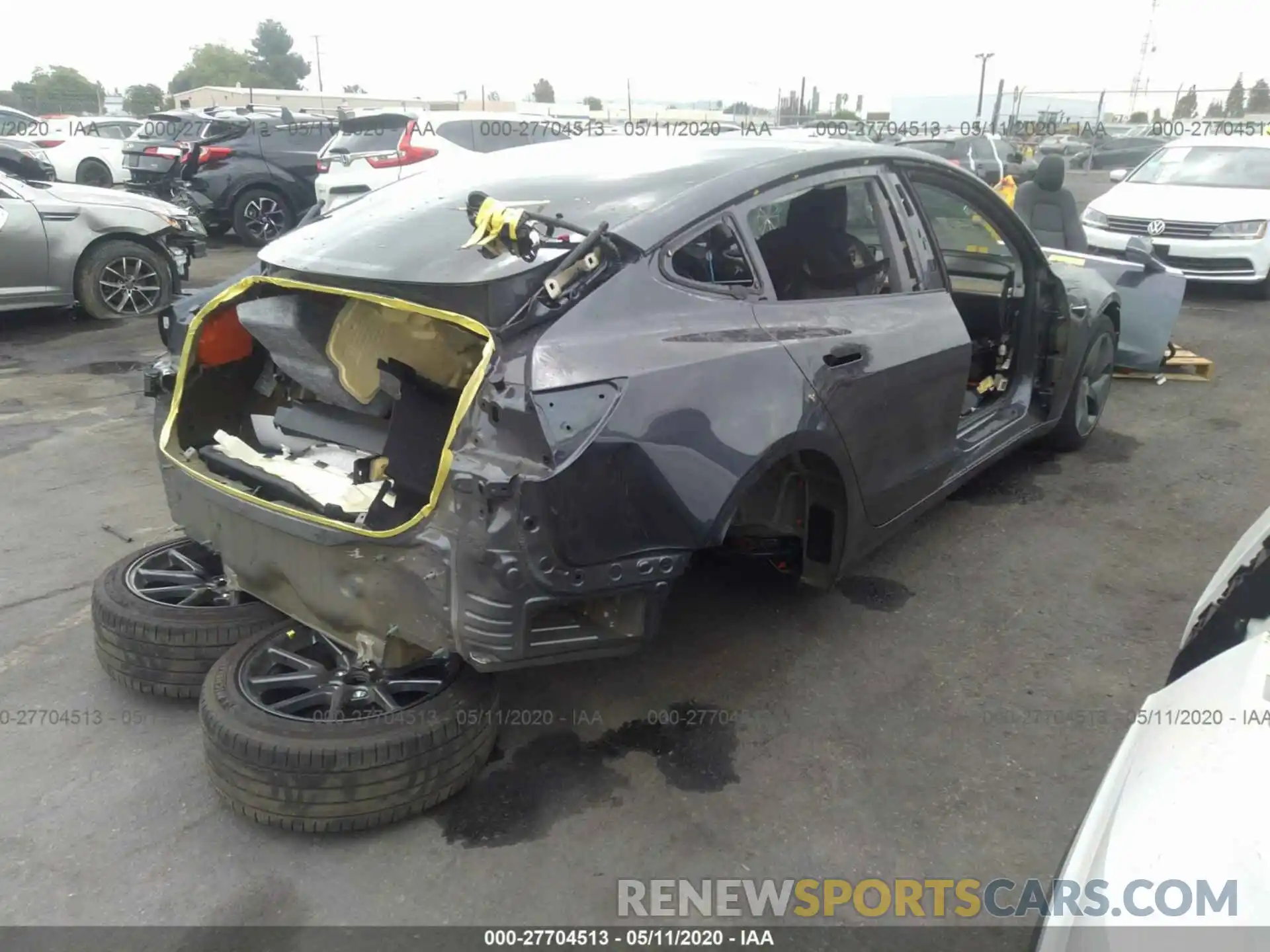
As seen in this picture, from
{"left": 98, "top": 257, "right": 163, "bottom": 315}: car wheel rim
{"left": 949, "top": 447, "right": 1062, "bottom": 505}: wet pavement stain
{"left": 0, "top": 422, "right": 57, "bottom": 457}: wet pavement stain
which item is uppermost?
{"left": 98, "top": 257, "right": 163, "bottom": 315}: car wheel rim

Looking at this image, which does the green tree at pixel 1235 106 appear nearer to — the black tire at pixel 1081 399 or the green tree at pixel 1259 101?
the green tree at pixel 1259 101

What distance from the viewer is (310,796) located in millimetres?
2410

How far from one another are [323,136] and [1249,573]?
13.6 metres

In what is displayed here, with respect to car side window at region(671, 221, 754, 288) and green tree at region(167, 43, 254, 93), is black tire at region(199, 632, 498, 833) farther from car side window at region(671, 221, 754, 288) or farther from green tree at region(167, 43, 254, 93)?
green tree at region(167, 43, 254, 93)

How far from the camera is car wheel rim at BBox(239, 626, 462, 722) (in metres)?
2.64

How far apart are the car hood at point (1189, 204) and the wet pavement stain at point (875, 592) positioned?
7.73m

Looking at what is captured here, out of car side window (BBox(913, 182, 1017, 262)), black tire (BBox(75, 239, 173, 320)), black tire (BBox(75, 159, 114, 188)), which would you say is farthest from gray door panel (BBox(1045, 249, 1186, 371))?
black tire (BBox(75, 159, 114, 188))

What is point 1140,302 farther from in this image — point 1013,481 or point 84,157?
point 84,157

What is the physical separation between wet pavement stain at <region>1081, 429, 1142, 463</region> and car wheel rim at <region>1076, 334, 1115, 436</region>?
13 cm

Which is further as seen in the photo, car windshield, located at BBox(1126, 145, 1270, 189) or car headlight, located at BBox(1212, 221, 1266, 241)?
car windshield, located at BBox(1126, 145, 1270, 189)

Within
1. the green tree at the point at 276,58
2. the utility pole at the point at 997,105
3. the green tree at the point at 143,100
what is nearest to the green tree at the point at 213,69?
the green tree at the point at 276,58

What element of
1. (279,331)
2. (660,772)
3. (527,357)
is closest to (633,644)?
(660,772)

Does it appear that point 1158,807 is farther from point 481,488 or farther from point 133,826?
point 133,826

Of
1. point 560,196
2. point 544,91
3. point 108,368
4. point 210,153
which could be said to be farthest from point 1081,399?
point 544,91
